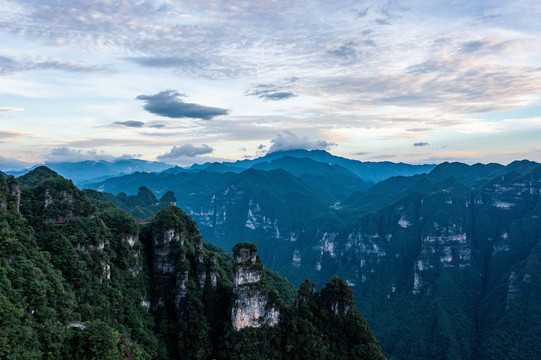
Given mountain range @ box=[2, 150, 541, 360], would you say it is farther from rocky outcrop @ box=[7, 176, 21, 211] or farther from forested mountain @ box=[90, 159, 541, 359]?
rocky outcrop @ box=[7, 176, 21, 211]

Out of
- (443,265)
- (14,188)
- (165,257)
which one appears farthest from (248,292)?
(443,265)

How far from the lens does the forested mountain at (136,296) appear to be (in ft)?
103

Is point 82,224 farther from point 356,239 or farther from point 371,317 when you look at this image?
point 356,239

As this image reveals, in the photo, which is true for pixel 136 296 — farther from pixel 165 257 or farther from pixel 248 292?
pixel 248 292

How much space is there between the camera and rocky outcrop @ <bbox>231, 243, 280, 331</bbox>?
1901 inches

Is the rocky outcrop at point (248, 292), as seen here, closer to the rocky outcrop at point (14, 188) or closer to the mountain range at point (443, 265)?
the rocky outcrop at point (14, 188)

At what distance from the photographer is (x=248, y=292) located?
159 feet

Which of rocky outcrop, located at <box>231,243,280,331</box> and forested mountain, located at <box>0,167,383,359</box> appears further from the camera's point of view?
rocky outcrop, located at <box>231,243,280,331</box>

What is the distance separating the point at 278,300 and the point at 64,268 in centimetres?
3044

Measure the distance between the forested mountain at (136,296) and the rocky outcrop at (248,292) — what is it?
0.15 m

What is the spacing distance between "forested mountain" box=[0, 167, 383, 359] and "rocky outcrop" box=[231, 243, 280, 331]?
153mm

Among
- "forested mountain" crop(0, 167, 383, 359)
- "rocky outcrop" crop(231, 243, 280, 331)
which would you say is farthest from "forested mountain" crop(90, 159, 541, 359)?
"rocky outcrop" crop(231, 243, 280, 331)

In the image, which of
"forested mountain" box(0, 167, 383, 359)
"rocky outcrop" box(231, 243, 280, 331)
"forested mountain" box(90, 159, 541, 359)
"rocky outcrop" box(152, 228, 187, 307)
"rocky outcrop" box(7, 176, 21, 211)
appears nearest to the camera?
"forested mountain" box(0, 167, 383, 359)

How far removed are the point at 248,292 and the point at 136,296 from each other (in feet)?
53.8
